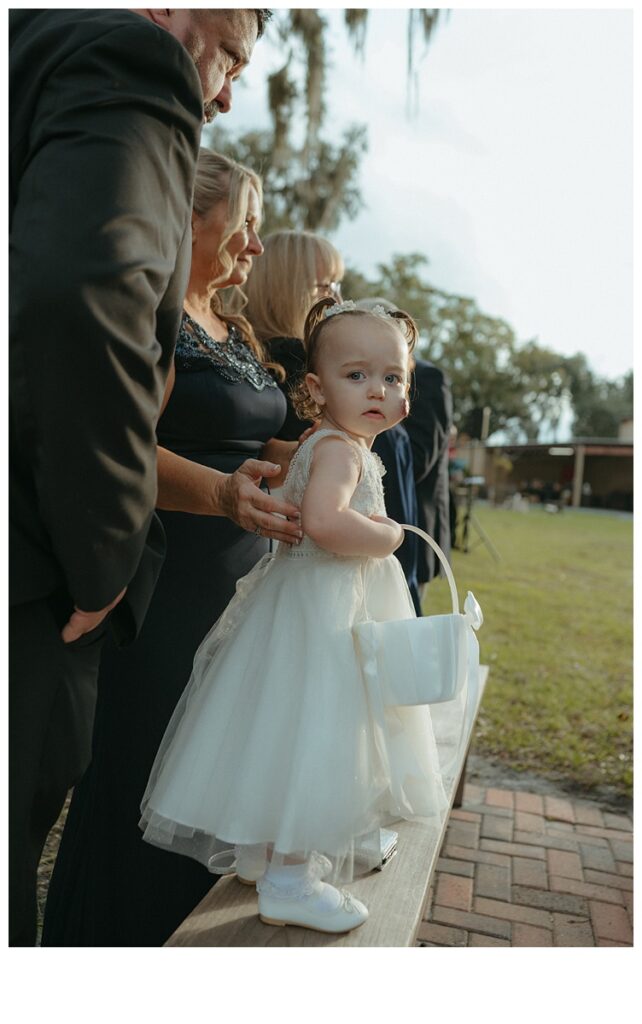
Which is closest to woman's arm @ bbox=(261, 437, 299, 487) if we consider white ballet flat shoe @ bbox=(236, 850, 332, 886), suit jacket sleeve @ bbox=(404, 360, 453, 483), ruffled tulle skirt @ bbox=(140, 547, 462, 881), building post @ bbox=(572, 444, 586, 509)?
ruffled tulle skirt @ bbox=(140, 547, 462, 881)

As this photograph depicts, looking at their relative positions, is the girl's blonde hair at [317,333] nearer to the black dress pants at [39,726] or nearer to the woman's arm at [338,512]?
the woman's arm at [338,512]

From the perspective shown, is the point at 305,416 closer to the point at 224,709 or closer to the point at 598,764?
the point at 224,709

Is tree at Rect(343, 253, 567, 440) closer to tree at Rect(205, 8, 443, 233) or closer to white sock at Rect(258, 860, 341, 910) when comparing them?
tree at Rect(205, 8, 443, 233)

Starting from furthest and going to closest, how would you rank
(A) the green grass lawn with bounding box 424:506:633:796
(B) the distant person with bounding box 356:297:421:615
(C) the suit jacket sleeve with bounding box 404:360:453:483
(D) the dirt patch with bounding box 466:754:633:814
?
1. (A) the green grass lawn with bounding box 424:506:633:796
2. (D) the dirt patch with bounding box 466:754:633:814
3. (C) the suit jacket sleeve with bounding box 404:360:453:483
4. (B) the distant person with bounding box 356:297:421:615

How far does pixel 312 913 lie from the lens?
1772 mm

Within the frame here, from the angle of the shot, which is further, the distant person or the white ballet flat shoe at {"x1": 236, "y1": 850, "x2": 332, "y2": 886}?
the distant person

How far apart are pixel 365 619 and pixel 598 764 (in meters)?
3.84

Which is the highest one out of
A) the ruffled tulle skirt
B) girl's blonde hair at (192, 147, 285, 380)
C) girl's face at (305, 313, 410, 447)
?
girl's blonde hair at (192, 147, 285, 380)

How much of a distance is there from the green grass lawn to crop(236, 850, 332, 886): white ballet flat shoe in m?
3.08

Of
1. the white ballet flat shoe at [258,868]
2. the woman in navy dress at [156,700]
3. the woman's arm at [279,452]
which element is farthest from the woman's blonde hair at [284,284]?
the white ballet flat shoe at [258,868]

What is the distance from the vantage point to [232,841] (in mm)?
1661

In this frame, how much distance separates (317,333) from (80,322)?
2.74 feet

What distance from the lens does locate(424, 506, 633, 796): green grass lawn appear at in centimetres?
519

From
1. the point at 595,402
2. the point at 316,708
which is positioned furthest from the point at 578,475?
the point at 316,708
